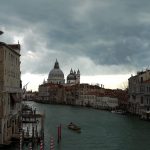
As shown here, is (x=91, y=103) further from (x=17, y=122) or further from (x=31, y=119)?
(x=17, y=122)

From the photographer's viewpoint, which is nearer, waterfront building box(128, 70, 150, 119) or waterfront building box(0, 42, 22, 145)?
waterfront building box(0, 42, 22, 145)

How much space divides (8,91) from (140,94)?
137 feet

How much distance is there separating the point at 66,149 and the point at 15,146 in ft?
13.0

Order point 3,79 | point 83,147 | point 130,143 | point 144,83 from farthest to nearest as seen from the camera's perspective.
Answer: point 144,83
point 130,143
point 83,147
point 3,79

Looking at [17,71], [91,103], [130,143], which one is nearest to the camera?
[130,143]

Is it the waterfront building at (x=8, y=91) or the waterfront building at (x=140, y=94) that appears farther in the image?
the waterfront building at (x=140, y=94)

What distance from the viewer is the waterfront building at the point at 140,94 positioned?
6569 cm

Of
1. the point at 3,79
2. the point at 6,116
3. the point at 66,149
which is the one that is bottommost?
the point at 66,149

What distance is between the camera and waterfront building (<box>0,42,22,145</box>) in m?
29.9

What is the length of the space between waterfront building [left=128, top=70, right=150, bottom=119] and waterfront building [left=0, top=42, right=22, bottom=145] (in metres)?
29.6

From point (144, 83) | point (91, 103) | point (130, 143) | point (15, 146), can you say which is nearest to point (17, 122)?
point (15, 146)

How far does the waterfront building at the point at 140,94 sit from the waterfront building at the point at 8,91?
97.1 ft

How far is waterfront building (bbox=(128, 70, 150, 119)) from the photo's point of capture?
6569 cm

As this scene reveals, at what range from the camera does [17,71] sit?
37375mm
